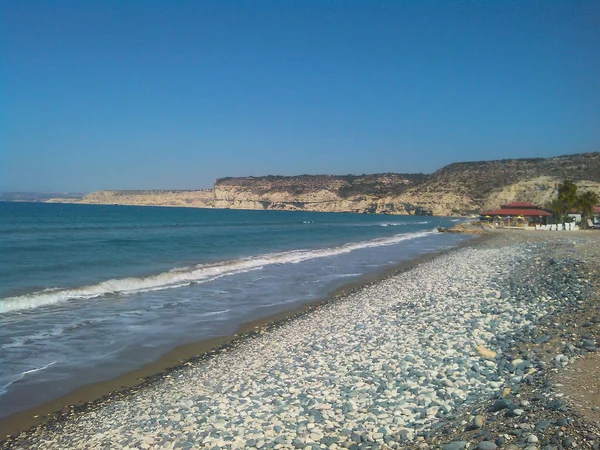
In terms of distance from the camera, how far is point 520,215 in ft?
243

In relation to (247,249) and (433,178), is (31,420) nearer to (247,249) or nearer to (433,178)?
(247,249)

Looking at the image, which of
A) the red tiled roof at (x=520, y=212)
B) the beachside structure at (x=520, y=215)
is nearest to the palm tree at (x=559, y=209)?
the beachside structure at (x=520, y=215)

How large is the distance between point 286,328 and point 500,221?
71198mm

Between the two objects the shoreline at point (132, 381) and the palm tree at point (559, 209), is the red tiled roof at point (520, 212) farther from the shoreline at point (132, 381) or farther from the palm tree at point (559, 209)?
the shoreline at point (132, 381)

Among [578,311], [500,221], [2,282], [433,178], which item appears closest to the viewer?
[578,311]

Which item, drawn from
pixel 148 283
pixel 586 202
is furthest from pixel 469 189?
pixel 148 283

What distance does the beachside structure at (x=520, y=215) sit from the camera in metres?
72.9

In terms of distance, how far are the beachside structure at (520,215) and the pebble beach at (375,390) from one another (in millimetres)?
66790

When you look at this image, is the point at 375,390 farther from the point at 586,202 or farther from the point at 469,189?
the point at 469,189

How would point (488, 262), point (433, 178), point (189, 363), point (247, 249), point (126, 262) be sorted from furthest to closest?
point (433, 178), point (247, 249), point (126, 262), point (488, 262), point (189, 363)

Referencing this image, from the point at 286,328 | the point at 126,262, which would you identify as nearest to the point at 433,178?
the point at 126,262

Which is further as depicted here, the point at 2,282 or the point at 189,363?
the point at 2,282

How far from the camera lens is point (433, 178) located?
17612cm

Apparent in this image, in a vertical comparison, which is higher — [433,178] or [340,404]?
[433,178]
